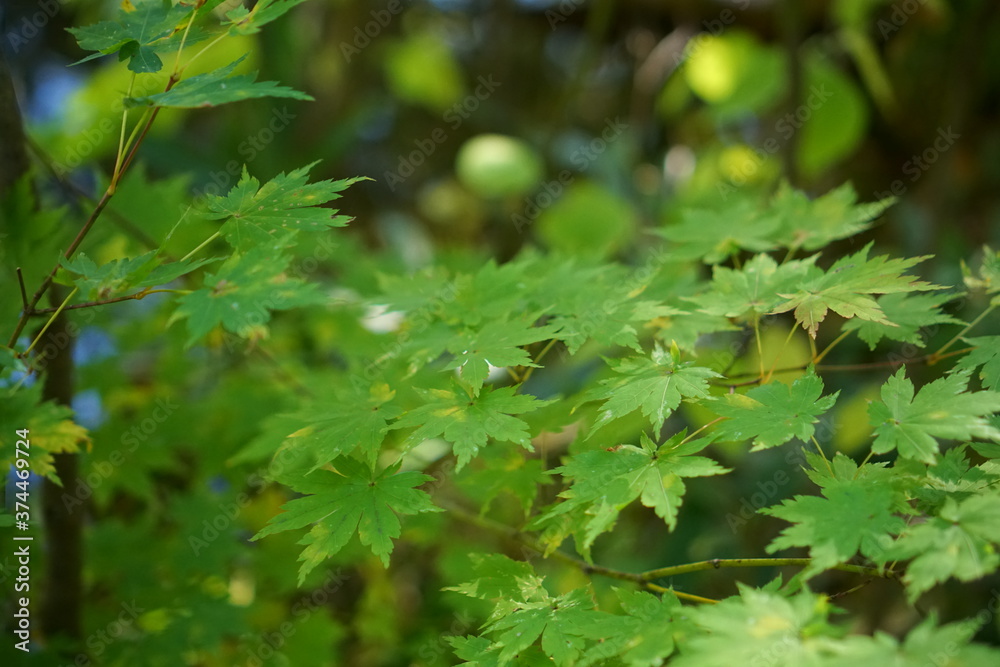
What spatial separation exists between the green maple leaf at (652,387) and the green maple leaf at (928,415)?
5.5 inches

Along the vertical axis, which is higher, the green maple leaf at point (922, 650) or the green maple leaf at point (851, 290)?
the green maple leaf at point (851, 290)

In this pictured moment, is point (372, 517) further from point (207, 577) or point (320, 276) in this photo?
point (320, 276)

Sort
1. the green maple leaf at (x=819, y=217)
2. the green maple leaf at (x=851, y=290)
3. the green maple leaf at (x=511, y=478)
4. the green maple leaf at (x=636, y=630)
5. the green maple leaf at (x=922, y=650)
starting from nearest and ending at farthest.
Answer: the green maple leaf at (x=922, y=650), the green maple leaf at (x=636, y=630), the green maple leaf at (x=851, y=290), the green maple leaf at (x=511, y=478), the green maple leaf at (x=819, y=217)

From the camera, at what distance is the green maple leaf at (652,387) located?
63 centimetres

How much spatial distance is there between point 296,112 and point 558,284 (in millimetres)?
1980

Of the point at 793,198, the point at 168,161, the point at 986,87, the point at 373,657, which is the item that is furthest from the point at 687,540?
the point at 168,161

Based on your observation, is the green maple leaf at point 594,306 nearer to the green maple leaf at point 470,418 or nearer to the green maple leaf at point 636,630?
the green maple leaf at point 470,418

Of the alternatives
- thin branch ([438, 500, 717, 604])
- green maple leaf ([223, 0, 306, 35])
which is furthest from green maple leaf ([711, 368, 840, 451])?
green maple leaf ([223, 0, 306, 35])

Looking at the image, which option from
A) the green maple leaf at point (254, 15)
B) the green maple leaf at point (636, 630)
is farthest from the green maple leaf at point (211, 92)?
the green maple leaf at point (636, 630)

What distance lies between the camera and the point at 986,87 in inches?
83.4

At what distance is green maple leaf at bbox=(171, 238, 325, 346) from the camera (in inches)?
23.6

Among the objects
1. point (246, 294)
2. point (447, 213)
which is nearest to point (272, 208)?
point (246, 294)

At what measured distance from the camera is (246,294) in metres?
0.62

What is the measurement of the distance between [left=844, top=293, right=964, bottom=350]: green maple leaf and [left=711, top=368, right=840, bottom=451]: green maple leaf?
156 mm
